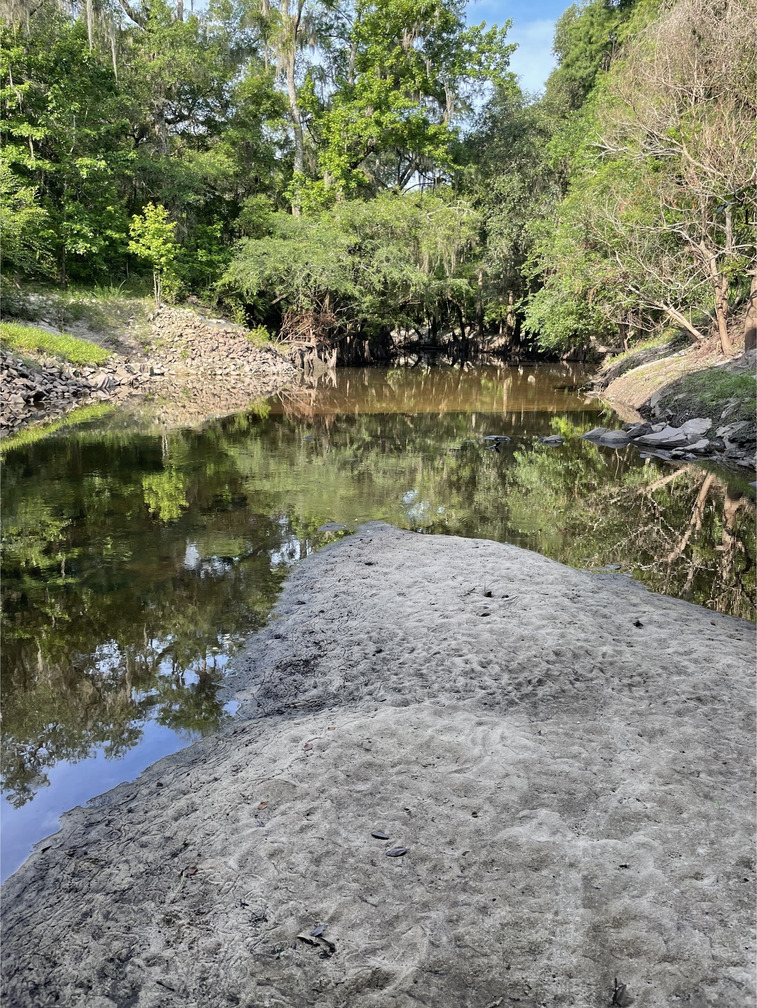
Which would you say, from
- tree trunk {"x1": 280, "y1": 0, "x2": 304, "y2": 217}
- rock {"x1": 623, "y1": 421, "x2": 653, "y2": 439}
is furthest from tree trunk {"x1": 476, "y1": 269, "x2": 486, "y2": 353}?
rock {"x1": 623, "y1": 421, "x2": 653, "y2": 439}

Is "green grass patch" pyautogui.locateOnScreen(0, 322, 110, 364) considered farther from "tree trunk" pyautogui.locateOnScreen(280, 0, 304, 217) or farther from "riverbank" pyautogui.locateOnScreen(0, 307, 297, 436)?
"tree trunk" pyautogui.locateOnScreen(280, 0, 304, 217)

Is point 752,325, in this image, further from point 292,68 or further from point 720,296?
point 292,68

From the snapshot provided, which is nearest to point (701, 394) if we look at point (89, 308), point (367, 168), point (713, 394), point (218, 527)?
point (713, 394)

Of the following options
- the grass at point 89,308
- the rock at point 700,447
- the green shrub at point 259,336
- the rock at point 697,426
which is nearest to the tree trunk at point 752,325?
the rock at point 697,426

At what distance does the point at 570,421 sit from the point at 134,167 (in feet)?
76.6

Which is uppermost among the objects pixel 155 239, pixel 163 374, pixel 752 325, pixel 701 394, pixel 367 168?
pixel 367 168

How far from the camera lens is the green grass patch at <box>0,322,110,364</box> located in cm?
1938

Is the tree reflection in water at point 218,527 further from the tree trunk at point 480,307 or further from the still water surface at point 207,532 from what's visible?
the tree trunk at point 480,307

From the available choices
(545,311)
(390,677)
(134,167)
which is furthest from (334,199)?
(390,677)

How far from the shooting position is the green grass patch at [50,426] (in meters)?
12.8

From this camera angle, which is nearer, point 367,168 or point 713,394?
point 713,394

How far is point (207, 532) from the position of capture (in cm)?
816

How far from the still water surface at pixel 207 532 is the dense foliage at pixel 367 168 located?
769cm

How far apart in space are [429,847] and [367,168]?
3774cm
